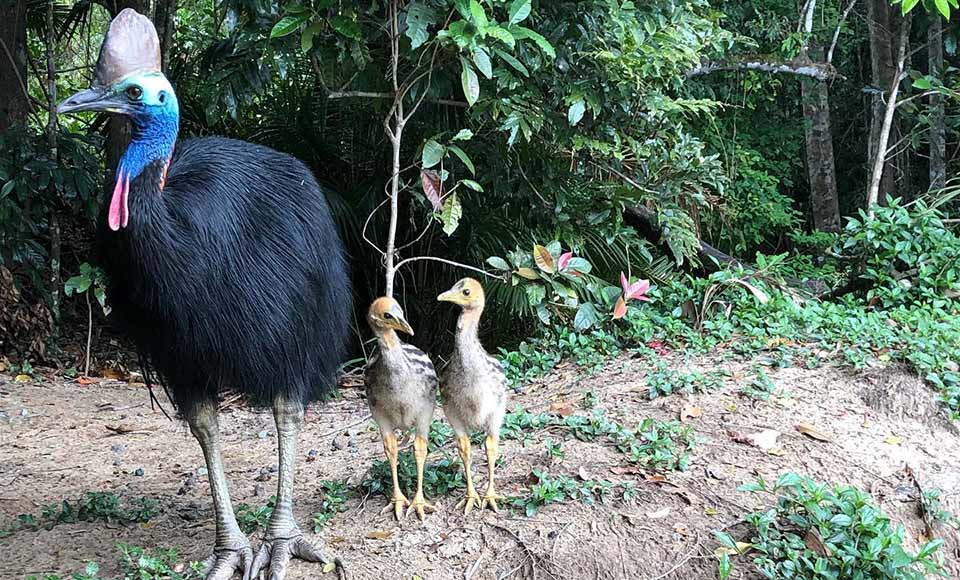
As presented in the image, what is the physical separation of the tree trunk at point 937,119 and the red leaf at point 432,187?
517 centimetres

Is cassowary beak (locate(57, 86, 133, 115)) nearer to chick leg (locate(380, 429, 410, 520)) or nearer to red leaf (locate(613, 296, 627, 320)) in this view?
chick leg (locate(380, 429, 410, 520))

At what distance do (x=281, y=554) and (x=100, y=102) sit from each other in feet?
5.15

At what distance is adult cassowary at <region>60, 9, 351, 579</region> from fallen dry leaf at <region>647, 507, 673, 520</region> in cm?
118

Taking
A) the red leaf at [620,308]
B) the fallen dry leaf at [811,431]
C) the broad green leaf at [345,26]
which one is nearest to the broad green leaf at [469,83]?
the broad green leaf at [345,26]

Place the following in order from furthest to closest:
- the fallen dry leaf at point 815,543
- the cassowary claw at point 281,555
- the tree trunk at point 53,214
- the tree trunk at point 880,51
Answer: the tree trunk at point 880,51
the tree trunk at point 53,214
the cassowary claw at point 281,555
the fallen dry leaf at point 815,543

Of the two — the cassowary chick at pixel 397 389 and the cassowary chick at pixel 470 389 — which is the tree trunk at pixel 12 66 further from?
the cassowary chick at pixel 470 389

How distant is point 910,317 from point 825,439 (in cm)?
150

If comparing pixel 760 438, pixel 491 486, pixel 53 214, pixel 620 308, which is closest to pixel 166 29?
pixel 53 214

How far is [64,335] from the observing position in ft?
21.3

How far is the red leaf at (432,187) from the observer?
4.18 metres

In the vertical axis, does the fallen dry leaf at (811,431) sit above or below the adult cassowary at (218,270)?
below

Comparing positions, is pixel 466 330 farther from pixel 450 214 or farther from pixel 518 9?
pixel 518 9

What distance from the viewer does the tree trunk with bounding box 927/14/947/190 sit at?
25.2ft

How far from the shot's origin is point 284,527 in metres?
3.21
